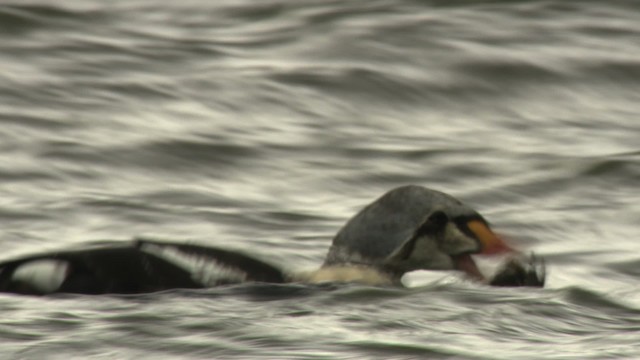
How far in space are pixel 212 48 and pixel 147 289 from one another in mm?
5650

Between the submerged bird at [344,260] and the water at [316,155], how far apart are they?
0.09 metres

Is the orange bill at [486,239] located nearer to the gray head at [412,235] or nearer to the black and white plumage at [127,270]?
the gray head at [412,235]

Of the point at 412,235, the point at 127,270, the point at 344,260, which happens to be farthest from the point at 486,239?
the point at 127,270

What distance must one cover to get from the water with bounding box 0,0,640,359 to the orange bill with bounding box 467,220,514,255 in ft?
0.30

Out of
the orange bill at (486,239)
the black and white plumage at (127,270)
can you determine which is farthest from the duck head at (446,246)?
the black and white plumage at (127,270)

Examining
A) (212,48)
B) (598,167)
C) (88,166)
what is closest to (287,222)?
(88,166)

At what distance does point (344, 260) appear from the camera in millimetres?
8922

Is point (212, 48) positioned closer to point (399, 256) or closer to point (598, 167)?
point (598, 167)

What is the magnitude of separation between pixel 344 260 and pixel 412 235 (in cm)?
31

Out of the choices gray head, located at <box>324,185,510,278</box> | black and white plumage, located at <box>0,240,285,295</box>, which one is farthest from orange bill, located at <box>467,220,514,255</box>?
black and white plumage, located at <box>0,240,285,295</box>

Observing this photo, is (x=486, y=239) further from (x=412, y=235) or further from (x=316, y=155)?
(x=316, y=155)

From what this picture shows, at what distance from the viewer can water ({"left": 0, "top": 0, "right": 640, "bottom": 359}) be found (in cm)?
769

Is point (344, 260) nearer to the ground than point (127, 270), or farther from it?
nearer to the ground

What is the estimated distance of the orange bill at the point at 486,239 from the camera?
356 inches
